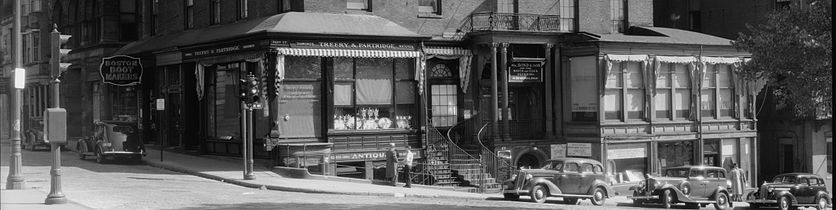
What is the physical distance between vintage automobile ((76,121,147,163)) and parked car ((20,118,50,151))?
9975 millimetres

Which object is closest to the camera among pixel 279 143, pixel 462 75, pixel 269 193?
pixel 269 193

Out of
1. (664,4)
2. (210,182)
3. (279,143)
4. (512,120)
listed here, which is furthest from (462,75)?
(664,4)

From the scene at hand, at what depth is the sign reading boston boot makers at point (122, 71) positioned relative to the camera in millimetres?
41438

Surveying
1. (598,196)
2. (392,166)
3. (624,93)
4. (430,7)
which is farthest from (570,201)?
(430,7)

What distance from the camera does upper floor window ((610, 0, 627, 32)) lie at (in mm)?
41031

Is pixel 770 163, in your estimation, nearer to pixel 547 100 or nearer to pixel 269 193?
pixel 547 100

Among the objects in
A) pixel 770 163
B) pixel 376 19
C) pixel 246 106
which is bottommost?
pixel 770 163

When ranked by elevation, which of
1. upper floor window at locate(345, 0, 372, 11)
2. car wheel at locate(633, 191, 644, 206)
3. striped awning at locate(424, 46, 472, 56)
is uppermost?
upper floor window at locate(345, 0, 372, 11)

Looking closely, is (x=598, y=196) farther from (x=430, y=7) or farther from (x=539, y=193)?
(x=430, y=7)

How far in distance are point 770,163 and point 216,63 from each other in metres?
26.9

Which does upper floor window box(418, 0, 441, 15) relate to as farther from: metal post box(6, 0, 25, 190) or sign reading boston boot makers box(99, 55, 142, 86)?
metal post box(6, 0, 25, 190)

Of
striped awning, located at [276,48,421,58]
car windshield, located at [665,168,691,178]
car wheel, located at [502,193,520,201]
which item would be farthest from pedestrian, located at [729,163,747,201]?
striped awning, located at [276,48,421,58]

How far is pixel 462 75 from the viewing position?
36875mm

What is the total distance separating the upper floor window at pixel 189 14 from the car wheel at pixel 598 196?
62.1 feet
